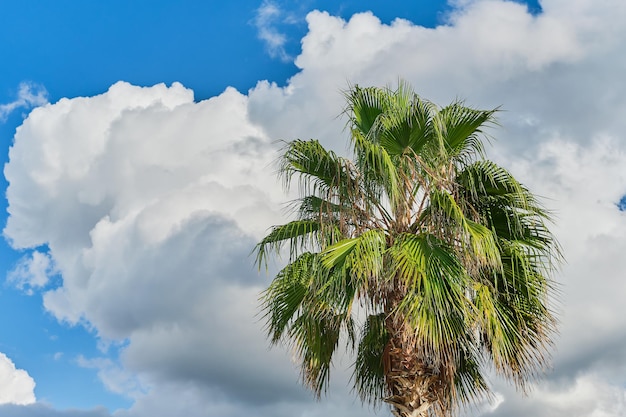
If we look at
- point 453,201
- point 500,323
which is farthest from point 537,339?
point 453,201

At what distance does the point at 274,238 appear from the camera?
1152cm

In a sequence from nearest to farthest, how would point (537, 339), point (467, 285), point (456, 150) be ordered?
point (467, 285)
point (537, 339)
point (456, 150)

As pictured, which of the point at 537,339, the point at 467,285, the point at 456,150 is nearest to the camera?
the point at 467,285

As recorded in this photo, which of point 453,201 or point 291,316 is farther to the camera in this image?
point 291,316

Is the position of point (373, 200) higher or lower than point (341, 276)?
higher

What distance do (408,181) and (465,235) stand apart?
4.23ft

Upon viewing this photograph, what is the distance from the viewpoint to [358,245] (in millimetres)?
10070

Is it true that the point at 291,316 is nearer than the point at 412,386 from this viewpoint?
No

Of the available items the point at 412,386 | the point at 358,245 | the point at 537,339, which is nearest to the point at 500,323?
the point at 537,339

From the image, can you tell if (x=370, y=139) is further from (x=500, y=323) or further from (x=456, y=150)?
(x=500, y=323)

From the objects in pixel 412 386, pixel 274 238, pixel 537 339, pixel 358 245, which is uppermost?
pixel 274 238

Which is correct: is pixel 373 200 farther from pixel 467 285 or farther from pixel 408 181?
pixel 467 285

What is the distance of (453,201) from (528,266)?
1746mm

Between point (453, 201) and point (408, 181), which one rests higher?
point (408, 181)
